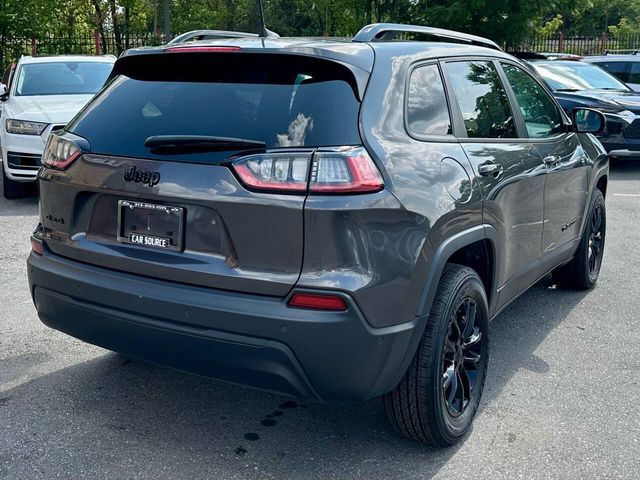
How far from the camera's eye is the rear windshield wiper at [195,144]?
309 centimetres

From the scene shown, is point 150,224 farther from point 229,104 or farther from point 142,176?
point 229,104

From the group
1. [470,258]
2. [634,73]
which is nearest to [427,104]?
[470,258]

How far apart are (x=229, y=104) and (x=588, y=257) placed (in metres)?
3.55

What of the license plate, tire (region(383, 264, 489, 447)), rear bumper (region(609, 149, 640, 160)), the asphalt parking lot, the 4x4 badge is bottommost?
the asphalt parking lot

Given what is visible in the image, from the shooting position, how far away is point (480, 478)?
3.33 m

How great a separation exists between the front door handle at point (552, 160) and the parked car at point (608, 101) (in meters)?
7.51

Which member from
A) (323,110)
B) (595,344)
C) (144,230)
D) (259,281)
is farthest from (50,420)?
(595,344)

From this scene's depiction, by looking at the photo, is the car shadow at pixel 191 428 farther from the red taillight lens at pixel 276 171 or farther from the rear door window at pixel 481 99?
the rear door window at pixel 481 99

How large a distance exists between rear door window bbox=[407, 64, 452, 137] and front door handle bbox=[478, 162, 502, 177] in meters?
0.24

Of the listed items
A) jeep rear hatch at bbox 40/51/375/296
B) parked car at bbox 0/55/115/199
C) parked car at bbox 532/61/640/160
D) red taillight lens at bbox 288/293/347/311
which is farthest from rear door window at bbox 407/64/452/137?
parked car at bbox 532/61/640/160

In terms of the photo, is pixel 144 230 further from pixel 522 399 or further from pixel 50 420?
→ pixel 522 399

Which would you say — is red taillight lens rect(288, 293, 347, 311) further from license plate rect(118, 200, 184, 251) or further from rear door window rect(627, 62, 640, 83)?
rear door window rect(627, 62, 640, 83)

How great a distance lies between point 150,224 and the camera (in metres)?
3.25

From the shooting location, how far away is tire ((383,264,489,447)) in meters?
3.33
